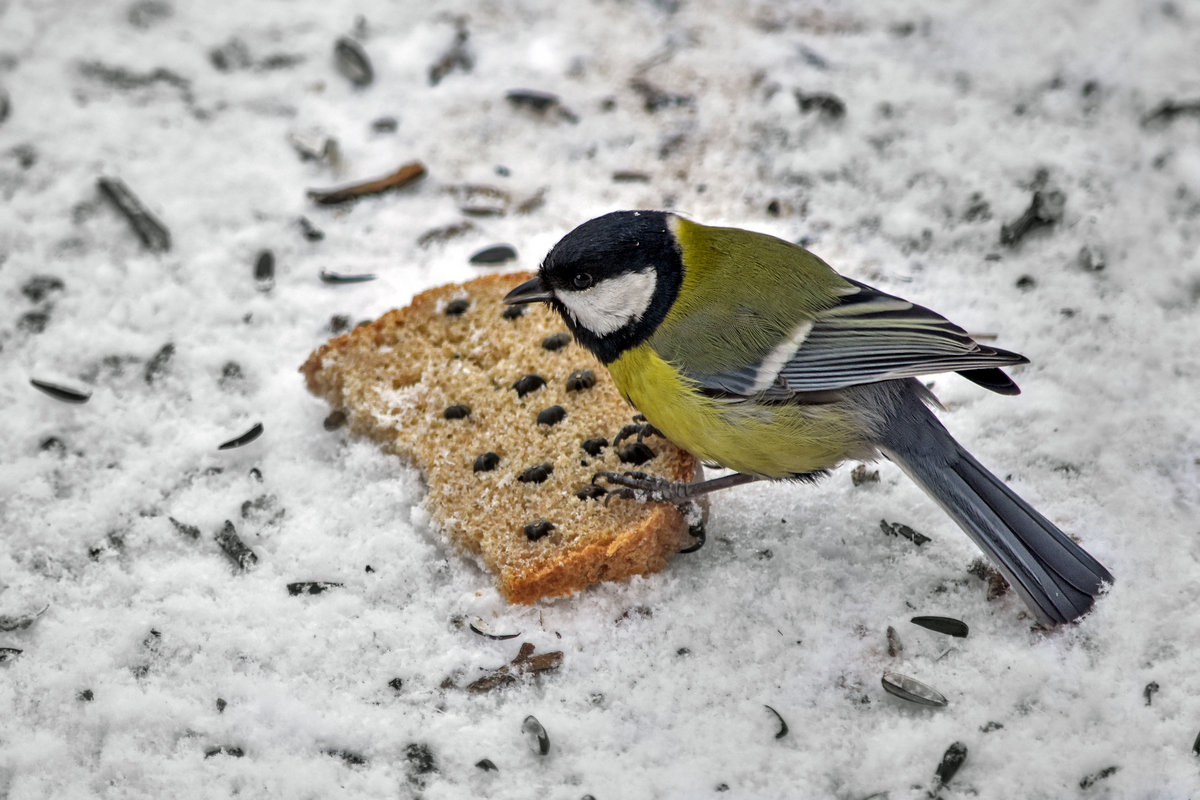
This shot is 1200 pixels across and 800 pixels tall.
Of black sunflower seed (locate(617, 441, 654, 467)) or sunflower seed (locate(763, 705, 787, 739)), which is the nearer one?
sunflower seed (locate(763, 705, 787, 739))

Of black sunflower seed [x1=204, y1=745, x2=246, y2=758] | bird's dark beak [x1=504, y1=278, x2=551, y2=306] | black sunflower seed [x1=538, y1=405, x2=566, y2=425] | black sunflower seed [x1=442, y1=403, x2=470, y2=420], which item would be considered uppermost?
bird's dark beak [x1=504, y1=278, x2=551, y2=306]

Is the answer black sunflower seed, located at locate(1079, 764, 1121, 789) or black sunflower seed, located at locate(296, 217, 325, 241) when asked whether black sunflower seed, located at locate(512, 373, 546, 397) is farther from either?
black sunflower seed, located at locate(1079, 764, 1121, 789)

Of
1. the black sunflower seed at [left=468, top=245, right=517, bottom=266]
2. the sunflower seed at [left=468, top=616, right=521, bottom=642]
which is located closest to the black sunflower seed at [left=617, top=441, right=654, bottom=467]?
the sunflower seed at [left=468, top=616, right=521, bottom=642]

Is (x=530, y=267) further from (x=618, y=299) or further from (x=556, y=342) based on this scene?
(x=618, y=299)

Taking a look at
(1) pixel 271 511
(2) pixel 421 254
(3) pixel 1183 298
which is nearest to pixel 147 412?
(1) pixel 271 511

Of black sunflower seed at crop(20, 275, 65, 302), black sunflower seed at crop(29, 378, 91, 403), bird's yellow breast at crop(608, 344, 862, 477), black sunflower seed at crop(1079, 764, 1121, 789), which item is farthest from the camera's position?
black sunflower seed at crop(20, 275, 65, 302)

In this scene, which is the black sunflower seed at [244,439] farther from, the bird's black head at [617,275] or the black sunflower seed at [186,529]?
the bird's black head at [617,275]

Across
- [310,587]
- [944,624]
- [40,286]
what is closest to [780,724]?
[944,624]
